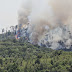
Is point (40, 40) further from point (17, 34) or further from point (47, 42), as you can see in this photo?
point (17, 34)

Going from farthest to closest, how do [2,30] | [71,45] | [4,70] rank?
[2,30] → [71,45] → [4,70]

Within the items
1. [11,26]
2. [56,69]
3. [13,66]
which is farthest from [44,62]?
[11,26]

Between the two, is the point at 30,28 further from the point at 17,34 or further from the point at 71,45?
the point at 71,45

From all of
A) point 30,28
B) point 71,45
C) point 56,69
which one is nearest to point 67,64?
point 56,69

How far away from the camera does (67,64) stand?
55.0 metres

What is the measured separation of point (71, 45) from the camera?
94.3 metres

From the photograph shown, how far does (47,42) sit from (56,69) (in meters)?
47.0

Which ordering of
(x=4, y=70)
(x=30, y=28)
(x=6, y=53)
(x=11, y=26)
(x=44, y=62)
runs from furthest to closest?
(x=11, y=26) → (x=30, y=28) → (x=6, y=53) → (x=44, y=62) → (x=4, y=70)

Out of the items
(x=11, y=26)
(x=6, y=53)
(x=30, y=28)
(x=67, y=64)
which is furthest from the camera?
(x=11, y=26)

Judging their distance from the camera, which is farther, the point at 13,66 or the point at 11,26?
the point at 11,26

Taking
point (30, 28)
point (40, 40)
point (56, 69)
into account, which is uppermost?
point (30, 28)

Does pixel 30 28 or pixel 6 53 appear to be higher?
pixel 30 28

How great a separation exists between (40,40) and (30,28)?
1440 centimetres

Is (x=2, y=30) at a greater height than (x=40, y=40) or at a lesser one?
greater
